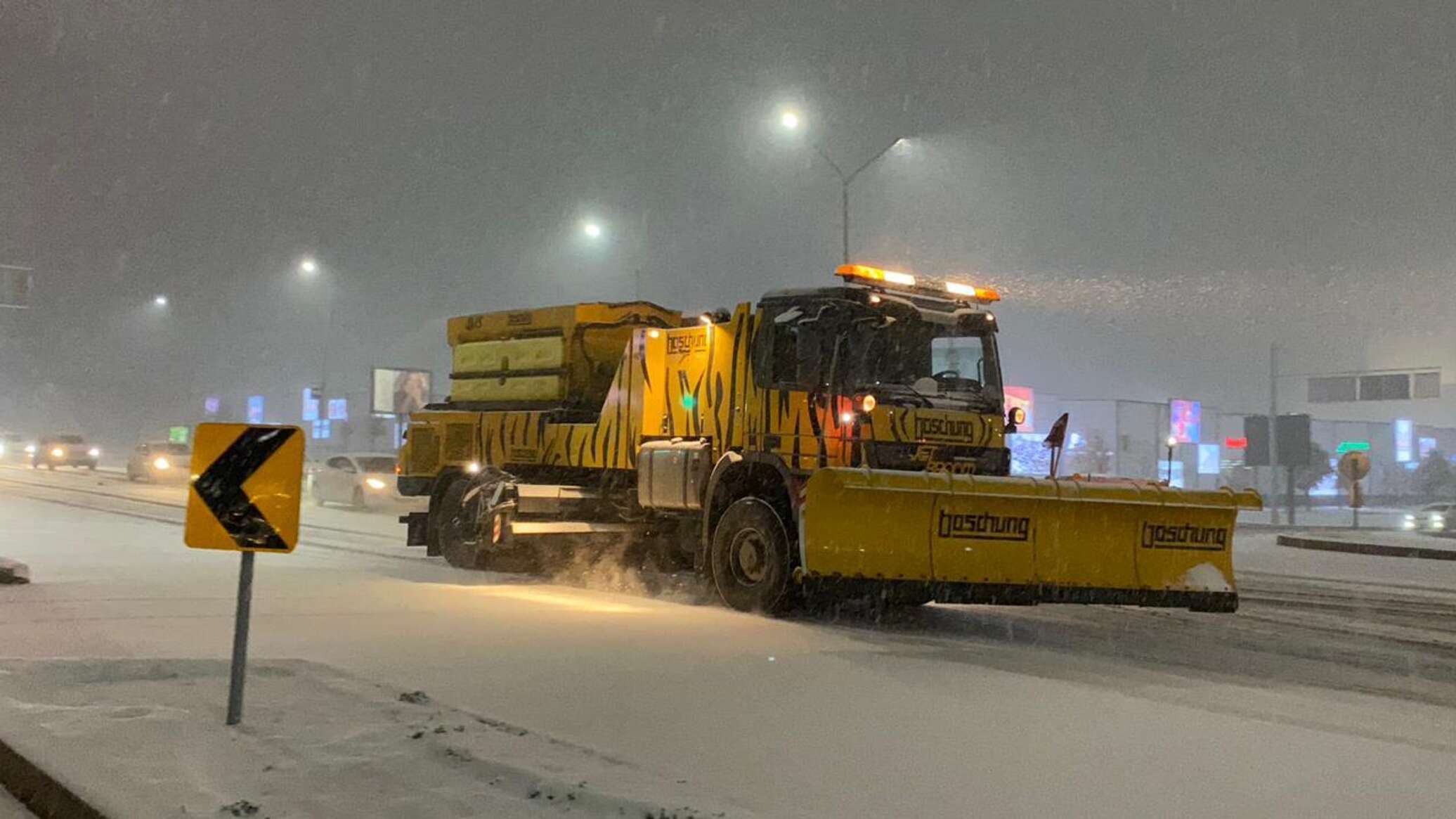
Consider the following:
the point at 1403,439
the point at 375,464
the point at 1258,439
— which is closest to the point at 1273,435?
the point at 1258,439

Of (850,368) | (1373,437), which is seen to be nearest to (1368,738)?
(850,368)

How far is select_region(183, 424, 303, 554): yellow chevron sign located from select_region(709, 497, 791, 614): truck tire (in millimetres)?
5347

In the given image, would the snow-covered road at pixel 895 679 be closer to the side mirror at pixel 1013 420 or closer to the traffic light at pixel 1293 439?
the side mirror at pixel 1013 420

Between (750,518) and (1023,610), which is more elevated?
(750,518)

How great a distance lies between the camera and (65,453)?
52688 millimetres

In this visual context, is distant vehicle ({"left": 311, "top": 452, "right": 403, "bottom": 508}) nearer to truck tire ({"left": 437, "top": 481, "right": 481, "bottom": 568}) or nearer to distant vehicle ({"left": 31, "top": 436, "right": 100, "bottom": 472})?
truck tire ({"left": 437, "top": 481, "right": 481, "bottom": 568})

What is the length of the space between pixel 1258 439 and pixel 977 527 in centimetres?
3066

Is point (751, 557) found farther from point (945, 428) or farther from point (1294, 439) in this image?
point (1294, 439)

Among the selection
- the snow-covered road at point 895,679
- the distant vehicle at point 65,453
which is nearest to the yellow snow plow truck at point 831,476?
the snow-covered road at point 895,679

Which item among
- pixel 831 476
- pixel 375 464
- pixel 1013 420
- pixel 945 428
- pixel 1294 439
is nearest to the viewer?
pixel 831 476

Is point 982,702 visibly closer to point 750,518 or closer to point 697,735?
point 697,735

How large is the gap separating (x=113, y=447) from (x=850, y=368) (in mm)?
102548

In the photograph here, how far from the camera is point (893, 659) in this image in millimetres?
8125

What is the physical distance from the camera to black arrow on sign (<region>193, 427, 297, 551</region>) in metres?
5.59
